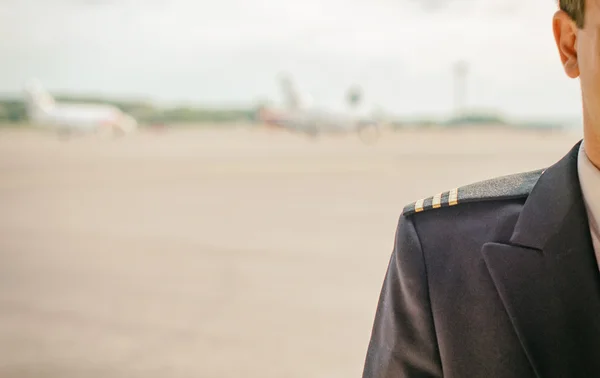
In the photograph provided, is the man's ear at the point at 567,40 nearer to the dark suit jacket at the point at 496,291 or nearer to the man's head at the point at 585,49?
the man's head at the point at 585,49

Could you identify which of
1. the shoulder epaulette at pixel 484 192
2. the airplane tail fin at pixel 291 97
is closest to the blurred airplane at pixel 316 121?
the airplane tail fin at pixel 291 97

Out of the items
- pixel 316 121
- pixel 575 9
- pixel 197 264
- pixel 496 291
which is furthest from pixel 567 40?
pixel 316 121

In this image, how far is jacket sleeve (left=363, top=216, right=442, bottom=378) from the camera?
0.73 meters

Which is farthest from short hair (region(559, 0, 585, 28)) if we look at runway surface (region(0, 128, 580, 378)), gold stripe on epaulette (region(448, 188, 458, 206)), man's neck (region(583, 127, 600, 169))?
runway surface (region(0, 128, 580, 378))

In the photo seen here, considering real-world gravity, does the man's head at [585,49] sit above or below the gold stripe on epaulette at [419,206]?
above

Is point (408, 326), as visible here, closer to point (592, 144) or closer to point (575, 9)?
point (592, 144)

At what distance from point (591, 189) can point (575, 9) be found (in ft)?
0.63

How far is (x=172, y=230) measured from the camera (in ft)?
23.8

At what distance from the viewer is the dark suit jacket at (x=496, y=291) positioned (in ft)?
2.22

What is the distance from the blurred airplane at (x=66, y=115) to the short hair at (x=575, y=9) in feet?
63.3

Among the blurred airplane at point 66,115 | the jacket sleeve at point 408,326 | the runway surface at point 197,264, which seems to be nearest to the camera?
the jacket sleeve at point 408,326

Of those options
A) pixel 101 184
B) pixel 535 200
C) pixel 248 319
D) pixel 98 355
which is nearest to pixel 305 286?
pixel 248 319

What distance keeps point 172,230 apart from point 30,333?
3169 millimetres

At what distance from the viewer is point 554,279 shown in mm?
693
